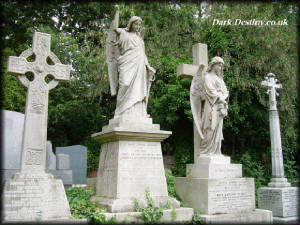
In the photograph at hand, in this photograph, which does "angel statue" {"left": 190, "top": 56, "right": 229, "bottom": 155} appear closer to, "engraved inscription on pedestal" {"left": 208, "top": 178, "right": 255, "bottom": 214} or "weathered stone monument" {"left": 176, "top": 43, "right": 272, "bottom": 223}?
"weathered stone monument" {"left": 176, "top": 43, "right": 272, "bottom": 223}

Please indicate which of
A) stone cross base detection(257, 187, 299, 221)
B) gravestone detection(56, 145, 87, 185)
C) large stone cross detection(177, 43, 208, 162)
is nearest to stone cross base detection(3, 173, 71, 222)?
large stone cross detection(177, 43, 208, 162)

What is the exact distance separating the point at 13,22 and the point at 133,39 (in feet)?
27.7

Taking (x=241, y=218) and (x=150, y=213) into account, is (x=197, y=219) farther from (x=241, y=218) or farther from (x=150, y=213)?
(x=241, y=218)

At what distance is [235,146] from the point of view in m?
Result: 14.6

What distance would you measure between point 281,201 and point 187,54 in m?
6.70

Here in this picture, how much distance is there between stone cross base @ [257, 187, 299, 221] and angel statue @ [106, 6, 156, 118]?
5067 mm

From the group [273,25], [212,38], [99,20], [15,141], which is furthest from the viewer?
[99,20]

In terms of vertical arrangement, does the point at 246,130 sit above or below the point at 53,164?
above

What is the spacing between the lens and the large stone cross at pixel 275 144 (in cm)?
977

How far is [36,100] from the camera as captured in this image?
565 cm

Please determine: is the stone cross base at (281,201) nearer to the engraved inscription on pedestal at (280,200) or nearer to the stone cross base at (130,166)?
the engraved inscription on pedestal at (280,200)

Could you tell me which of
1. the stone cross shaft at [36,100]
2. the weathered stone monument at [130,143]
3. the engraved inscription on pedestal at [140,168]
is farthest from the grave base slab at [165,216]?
the stone cross shaft at [36,100]

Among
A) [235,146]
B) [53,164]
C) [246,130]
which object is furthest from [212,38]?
[53,164]

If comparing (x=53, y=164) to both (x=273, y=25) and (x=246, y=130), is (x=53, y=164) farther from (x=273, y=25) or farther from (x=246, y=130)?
(x=273, y=25)
